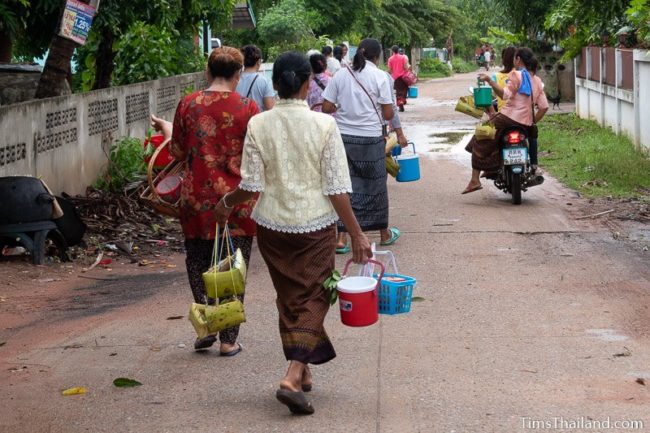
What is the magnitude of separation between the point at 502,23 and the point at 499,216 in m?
21.1

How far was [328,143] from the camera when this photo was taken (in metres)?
5.47

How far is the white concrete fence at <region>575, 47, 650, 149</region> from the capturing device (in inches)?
671

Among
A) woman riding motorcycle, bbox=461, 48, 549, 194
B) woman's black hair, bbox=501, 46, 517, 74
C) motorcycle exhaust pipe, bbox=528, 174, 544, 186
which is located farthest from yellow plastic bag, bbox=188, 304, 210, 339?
woman's black hair, bbox=501, 46, 517, 74

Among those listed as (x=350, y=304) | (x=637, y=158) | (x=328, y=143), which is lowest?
(x=637, y=158)

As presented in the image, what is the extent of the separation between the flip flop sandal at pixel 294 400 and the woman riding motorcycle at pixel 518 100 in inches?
288

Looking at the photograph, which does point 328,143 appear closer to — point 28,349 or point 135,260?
point 28,349

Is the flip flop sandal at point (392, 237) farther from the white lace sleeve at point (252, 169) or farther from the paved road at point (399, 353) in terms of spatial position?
the white lace sleeve at point (252, 169)

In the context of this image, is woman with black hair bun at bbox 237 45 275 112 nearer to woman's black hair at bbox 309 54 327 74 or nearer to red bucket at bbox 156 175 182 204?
woman's black hair at bbox 309 54 327 74

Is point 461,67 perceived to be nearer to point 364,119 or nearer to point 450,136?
point 450,136

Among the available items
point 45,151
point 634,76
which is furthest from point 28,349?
point 634,76

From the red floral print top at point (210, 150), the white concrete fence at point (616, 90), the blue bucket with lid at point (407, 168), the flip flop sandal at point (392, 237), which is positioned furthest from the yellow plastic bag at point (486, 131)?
the red floral print top at point (210, 150)

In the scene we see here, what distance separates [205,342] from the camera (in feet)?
22.0

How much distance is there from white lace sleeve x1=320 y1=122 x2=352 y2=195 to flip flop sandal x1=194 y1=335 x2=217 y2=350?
5.44 feet
